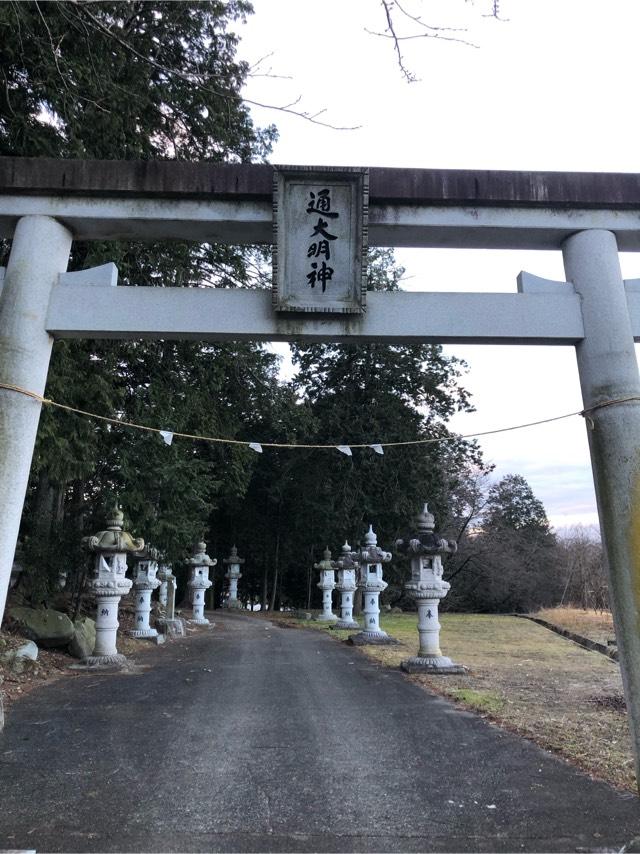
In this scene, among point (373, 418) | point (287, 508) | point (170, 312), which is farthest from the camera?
point (287, 508)

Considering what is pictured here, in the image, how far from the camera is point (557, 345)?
4.62m

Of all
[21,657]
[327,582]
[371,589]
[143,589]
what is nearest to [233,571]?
[327,582]

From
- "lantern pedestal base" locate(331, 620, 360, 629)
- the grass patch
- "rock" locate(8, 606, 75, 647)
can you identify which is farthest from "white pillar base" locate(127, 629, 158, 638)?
the grass patch

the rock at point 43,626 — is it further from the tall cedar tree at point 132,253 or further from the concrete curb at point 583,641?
the concrete curb at point 583,641

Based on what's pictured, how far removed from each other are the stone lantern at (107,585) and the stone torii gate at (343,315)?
5.88 metres

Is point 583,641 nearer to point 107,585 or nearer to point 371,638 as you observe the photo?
point 371,638

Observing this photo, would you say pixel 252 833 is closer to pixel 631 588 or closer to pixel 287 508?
pixel 631 588

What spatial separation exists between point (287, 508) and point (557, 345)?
26483 mm

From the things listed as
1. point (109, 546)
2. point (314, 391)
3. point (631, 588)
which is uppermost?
point (314, 391)

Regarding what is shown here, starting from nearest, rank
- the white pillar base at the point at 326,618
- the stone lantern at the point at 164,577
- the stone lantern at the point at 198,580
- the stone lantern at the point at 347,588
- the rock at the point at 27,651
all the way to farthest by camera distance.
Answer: the rock at the point at 27,651 < the stone lantern at the point at 164,577 < the stone lantern at the point at 347,588 < the stone lantern at the point at 198,580 < the white pillar base at the point at 326,618

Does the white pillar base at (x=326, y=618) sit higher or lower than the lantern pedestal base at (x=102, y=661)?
higher

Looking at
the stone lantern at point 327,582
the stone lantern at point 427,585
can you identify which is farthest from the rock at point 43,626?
the stone lantern at point 327,582

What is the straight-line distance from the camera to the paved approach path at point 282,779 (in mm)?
3457

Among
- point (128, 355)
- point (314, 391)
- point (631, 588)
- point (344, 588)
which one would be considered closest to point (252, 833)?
point (631, 588)
